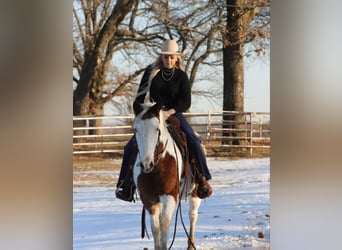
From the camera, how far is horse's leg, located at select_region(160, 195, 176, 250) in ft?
9.98

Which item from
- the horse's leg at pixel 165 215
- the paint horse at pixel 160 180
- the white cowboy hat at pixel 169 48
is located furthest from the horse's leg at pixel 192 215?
the white cowboy hat at pixel 169 48

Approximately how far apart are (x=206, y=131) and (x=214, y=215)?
1.87ft

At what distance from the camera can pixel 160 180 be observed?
9.85ft

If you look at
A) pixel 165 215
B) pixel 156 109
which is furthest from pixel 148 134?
pixel 165 215

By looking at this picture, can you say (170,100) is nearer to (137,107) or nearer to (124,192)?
(137,107)

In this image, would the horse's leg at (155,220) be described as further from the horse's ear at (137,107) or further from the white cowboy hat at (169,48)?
the white cowboy hat at (169,48)

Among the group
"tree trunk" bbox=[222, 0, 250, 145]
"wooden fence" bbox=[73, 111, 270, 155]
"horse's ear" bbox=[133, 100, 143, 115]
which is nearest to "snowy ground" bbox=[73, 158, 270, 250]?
"wooden fence" bbox=[73, 111, 270, 155]

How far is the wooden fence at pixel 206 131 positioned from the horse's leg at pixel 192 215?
370 mm

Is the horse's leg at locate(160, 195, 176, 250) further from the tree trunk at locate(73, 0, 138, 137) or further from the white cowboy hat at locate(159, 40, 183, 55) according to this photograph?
the white cowboy hat at locate(159, 40, 183, 55)
